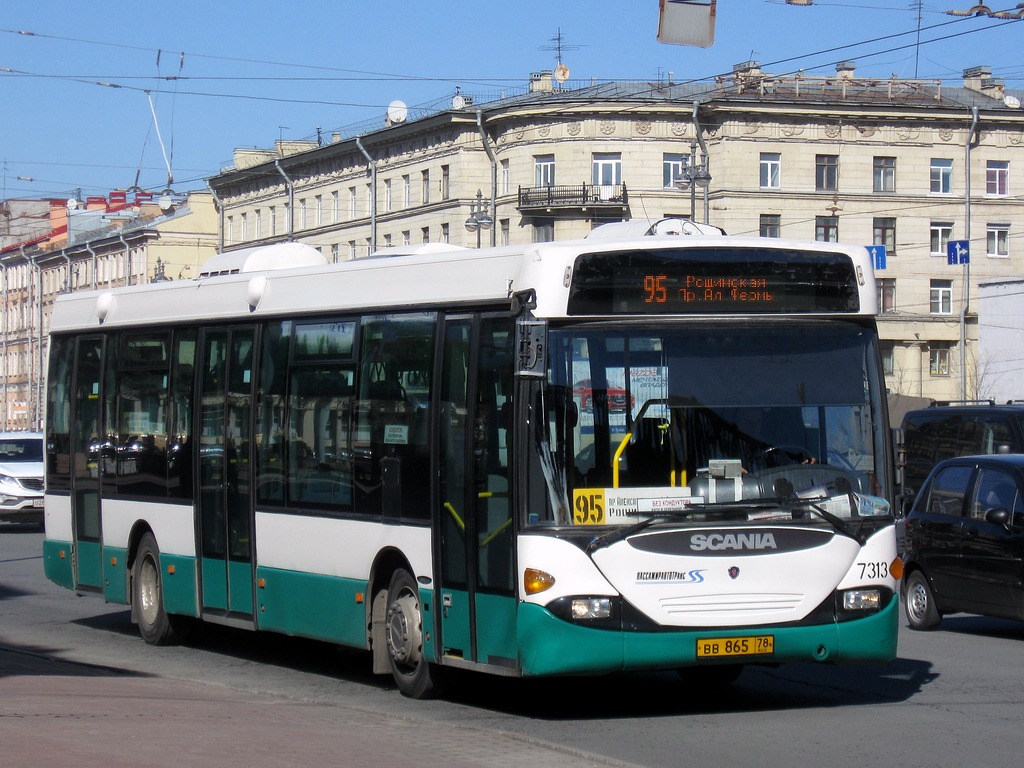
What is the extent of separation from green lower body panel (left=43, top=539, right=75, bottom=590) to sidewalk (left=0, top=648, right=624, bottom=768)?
197 inches

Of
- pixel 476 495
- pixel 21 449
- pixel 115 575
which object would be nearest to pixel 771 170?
pixel 21 449

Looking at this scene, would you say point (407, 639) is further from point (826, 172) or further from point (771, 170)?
point (826, 172)

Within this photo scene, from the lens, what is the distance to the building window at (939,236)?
7306 centimetres

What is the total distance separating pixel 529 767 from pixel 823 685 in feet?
12.9

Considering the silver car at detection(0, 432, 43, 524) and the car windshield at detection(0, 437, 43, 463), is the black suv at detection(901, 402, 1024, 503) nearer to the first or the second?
the silver car at detection(0, 432, 43, 524)

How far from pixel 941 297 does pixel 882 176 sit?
5912 millimetres

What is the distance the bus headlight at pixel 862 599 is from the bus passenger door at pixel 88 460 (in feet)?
26.3

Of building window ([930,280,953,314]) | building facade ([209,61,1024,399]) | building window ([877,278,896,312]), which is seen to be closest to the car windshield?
building facade ([209,61,1024,399])

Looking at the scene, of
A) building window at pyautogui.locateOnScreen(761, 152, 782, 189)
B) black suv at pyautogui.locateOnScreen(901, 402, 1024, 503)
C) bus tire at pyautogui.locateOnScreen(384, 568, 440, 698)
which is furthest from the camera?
building window at pyautogui.locateOnScreen(761, 152, 782, 189)

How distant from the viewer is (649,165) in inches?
2793

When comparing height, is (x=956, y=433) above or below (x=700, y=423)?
below

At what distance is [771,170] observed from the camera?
71562 mm

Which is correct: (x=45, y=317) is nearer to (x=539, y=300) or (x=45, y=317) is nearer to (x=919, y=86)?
(x=919, y=86)

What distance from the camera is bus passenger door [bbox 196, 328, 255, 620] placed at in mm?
13016
